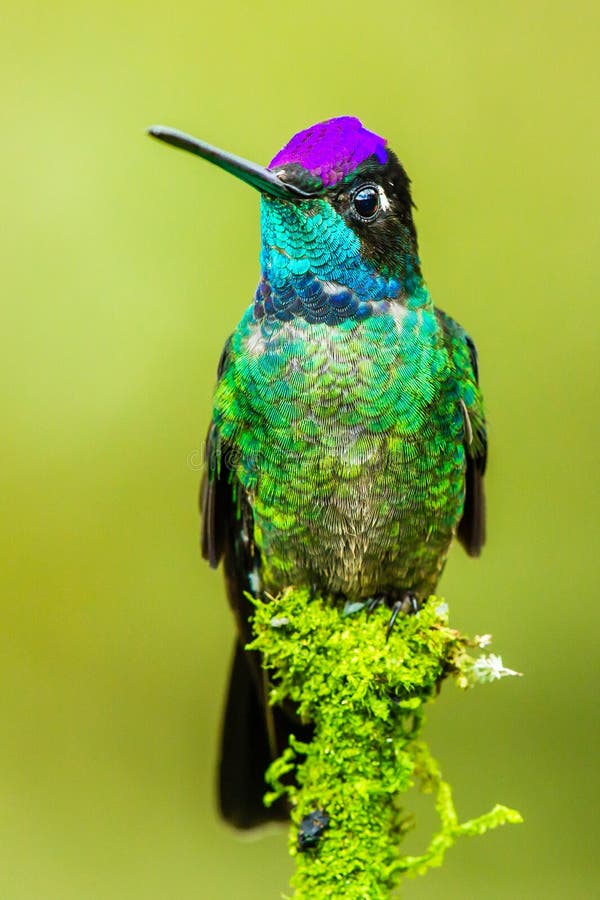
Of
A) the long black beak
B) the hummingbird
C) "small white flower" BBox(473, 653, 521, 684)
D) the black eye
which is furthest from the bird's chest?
"small white flower" BBox(473, 653, 521, 684)

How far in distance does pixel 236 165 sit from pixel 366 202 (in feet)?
1.68

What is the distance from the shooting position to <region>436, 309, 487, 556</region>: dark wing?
3.69 m

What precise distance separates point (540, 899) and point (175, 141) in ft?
14.0

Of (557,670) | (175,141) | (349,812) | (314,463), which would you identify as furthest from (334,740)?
(557,670)

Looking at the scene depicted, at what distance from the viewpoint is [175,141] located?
2.96 metres

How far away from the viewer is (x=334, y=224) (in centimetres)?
339

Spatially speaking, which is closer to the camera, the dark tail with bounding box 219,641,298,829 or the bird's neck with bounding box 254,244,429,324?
the bird's neck with bounding box 254,244,429,324

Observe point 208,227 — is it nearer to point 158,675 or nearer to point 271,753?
point 158,675

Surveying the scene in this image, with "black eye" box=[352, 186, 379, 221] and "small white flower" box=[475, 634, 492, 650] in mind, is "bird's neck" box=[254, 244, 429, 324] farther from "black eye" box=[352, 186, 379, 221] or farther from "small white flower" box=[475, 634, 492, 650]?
"small white flower" box=[475, 634, 492, 650]

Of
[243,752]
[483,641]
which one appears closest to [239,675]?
[243,752]

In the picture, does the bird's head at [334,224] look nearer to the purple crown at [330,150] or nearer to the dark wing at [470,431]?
the purple crown at [330,150]

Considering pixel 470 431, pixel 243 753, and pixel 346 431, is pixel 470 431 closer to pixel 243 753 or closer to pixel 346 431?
pixel 346 431

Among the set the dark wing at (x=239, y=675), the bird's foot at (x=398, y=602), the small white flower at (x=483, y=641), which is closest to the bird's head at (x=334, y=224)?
the dark wing at (x=239, y=675)

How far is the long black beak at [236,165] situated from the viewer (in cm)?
295
